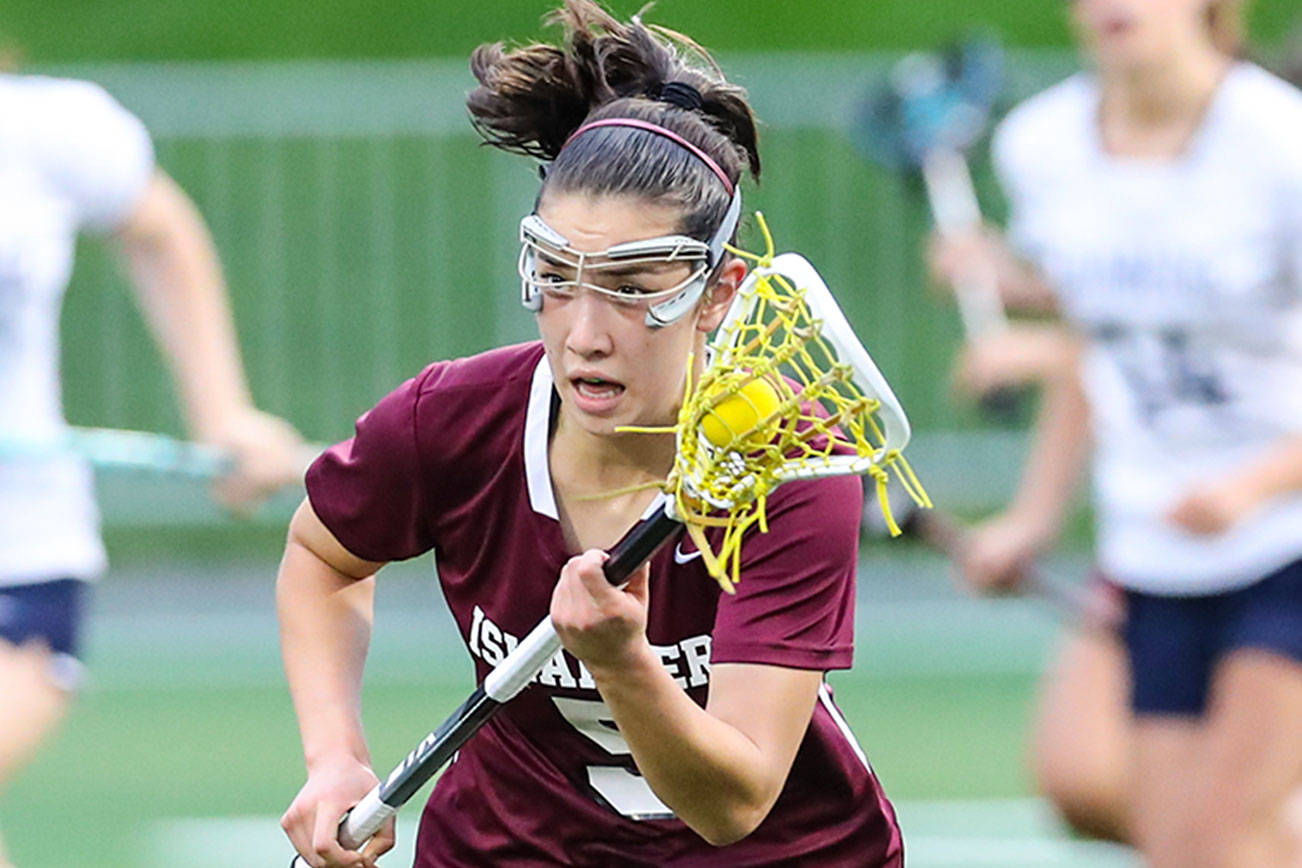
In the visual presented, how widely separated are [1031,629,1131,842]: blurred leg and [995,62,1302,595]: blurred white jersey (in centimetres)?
28

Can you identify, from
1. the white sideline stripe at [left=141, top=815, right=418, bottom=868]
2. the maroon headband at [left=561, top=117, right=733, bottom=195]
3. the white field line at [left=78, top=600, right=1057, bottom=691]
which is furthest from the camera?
the white field line at [left=78, top=600, right=1057, bottom=691]

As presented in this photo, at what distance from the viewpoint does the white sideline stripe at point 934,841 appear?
7.00m

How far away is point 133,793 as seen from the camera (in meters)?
7.87

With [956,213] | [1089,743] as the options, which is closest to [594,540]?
[1089,743]

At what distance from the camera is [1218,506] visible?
5.34 meters

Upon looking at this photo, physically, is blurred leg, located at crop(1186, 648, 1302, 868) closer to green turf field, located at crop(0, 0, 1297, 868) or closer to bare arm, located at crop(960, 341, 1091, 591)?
bare arm, located at crop(960, 341, 1091, 591)

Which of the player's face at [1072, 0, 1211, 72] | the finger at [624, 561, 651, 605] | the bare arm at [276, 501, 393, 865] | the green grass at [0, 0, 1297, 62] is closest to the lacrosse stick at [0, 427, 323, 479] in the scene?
the bare arm at [276, 501, 393, 865]

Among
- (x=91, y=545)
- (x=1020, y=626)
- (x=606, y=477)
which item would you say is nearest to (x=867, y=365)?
(x=606, y=477)

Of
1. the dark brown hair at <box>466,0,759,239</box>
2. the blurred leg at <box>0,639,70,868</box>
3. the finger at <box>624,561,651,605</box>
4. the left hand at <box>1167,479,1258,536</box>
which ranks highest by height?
the dark brown hair at <box>466,0,759,239</box>

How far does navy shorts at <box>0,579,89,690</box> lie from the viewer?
4961mm

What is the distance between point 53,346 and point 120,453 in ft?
3.72

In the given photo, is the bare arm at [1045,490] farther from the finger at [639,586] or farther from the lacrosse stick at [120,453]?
the finger at [639,586]

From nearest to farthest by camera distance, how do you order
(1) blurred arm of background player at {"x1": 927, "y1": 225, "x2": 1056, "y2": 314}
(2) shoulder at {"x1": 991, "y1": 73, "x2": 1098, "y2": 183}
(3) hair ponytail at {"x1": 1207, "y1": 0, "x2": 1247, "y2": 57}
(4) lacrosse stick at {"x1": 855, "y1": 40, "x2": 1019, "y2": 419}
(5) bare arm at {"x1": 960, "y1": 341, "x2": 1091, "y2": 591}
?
(3) hair ponytail at {"x1": 1207, "y1": 0, "x2": 1247, "y2": 57} → (2) shoulder at {"x1": 991, "y1": 73, "x2": 1098, "y2": 183} → (5) bare arm at {"x1": 960, "y1": 341, "x2": 1091, "y2": 591} → (1) blurred arm of background player at {"x1": 927, "y1": 225, "x2": 1056, "y2": 314} → (4) lacrosse stick at {"x1": 855, "y1": 40, "x2": 1019, "y2": 419}

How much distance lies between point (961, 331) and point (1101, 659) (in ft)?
18.5
